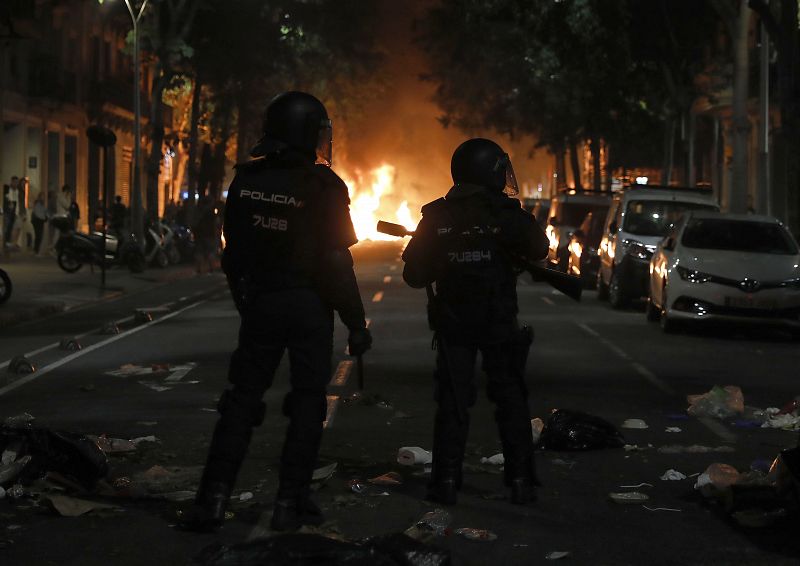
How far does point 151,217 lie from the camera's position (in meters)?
44.2

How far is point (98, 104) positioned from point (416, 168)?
8674 centimetres

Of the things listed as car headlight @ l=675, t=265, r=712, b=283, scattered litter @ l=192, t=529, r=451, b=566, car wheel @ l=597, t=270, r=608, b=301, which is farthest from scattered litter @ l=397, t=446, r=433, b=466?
car wheel @ l=597, t=270, r=608, b=301

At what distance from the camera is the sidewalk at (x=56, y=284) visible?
2374 centimetres

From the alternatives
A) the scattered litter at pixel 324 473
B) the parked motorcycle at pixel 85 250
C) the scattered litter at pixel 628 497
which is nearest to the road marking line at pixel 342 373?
the scattered litter at pixel 324 473

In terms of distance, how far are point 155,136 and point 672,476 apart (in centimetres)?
3615

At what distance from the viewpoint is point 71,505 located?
25.5 feet

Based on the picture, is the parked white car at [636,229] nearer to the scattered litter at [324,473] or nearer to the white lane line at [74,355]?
the white lane line at [74,355]

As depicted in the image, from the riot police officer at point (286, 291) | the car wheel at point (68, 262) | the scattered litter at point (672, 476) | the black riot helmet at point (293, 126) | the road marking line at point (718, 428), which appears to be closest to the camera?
the riot police officer at point (286, 291)

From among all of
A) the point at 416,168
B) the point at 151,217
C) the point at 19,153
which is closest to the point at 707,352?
the point at 151,217

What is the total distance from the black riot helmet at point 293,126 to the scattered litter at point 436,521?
68.5 inches

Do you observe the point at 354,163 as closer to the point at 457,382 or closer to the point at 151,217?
the point at 151,217

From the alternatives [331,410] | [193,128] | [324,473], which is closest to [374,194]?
[193,128]

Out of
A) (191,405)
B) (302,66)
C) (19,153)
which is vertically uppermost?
(302,66)

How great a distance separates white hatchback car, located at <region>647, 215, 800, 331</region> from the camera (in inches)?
755
